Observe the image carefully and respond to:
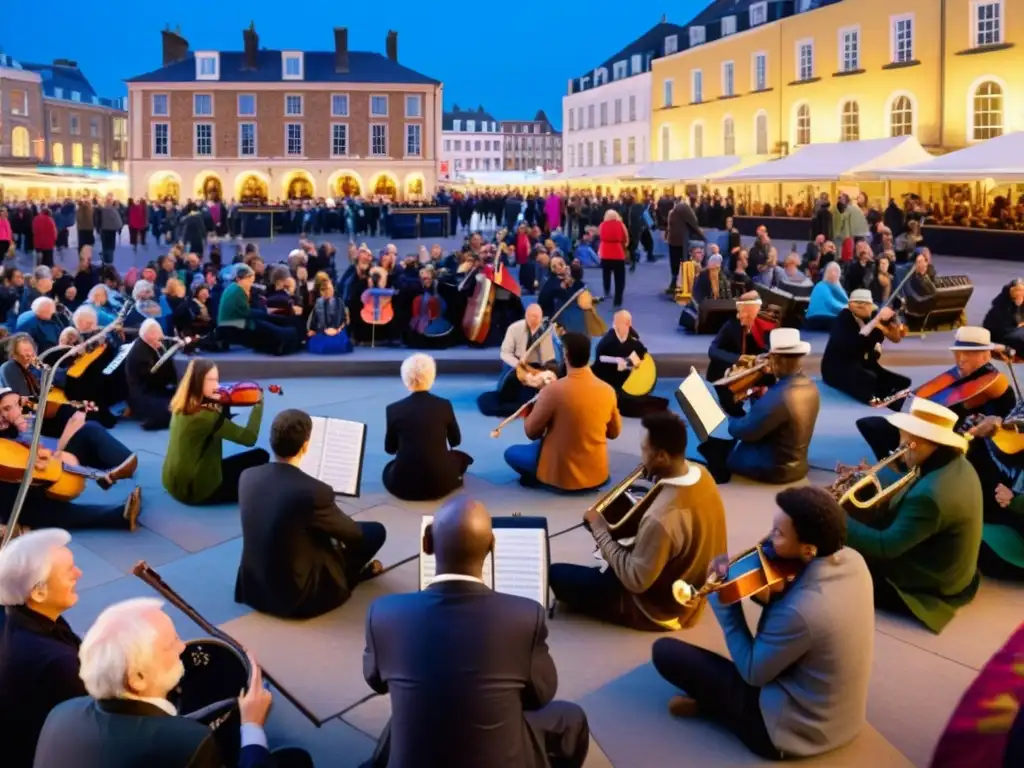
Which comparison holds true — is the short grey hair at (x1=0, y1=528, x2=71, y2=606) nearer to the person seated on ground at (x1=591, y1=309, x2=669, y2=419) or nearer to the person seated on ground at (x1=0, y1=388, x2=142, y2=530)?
the person seated on ground at (x1=0, y1=388, x2=142, y2=530)

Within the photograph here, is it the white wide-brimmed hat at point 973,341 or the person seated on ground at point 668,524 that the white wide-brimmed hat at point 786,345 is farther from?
the person seated on ground at point 668,524

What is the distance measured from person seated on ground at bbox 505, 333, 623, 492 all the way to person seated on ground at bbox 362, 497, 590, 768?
3708mm

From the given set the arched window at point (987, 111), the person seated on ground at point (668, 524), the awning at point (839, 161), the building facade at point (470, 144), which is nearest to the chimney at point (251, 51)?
the awning at point (839, 161)

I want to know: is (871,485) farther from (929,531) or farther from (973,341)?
(973,341)

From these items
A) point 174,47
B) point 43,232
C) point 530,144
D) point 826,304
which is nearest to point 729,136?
point 43,232

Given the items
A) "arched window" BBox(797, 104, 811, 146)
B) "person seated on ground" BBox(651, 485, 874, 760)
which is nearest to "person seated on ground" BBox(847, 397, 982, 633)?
"person seated on ground" BBox(651, 485, 874, 760)

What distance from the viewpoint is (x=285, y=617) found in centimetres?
505

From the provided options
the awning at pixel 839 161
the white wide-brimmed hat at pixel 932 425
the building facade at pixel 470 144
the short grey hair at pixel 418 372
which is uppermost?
the building facade at pixel 470 144

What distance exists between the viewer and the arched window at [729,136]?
40219 millimetres

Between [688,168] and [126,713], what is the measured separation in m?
39.6

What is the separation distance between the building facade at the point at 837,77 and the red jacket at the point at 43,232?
2270cm

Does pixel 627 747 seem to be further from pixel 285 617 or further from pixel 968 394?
pixel 968 394

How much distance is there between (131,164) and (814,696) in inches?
2247

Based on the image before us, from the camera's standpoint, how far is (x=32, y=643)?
3238 mm
